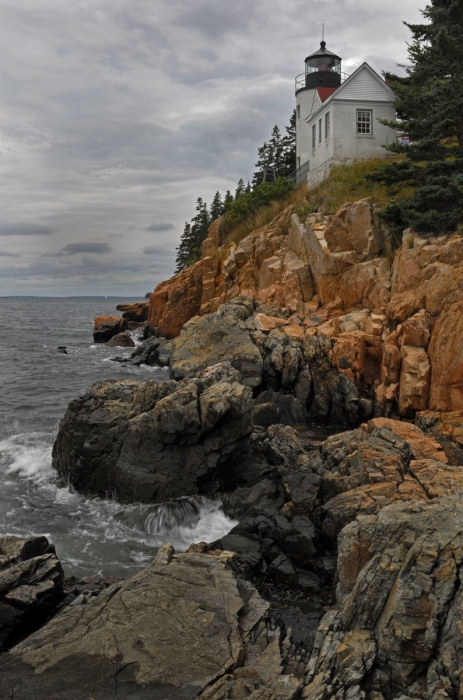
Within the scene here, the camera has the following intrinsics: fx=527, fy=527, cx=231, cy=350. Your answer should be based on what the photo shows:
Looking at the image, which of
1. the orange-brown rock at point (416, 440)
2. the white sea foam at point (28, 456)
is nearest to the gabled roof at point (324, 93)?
the orange-brown rock at point (416, 440)

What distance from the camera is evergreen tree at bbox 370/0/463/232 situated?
22266mm

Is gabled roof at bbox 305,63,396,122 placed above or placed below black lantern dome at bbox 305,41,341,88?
below

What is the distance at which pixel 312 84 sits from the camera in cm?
4559

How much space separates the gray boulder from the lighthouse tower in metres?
22.2

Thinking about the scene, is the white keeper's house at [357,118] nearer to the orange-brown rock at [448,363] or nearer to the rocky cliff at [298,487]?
the rocky cliff at [298,487]

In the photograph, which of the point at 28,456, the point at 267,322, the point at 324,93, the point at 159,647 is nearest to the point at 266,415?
the point at 267,322

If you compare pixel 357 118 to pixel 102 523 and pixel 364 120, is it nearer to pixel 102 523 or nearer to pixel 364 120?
pixel 364 120

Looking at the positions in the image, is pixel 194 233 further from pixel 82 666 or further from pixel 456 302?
pixel 82 666

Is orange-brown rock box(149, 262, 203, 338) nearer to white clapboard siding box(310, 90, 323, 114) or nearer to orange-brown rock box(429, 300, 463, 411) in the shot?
white clapboard siding box(310, 90, 323, 114)

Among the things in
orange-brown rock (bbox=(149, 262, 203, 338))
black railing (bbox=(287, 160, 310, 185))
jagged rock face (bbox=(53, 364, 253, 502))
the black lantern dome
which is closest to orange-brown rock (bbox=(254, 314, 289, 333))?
jagged rock face (bbox=(53, 364, 253, 502))

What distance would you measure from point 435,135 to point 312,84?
25973 mm

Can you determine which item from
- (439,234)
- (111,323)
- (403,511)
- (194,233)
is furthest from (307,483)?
(194,233)

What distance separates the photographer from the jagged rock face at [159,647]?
675cm

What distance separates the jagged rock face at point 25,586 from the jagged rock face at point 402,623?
15.2 feet
